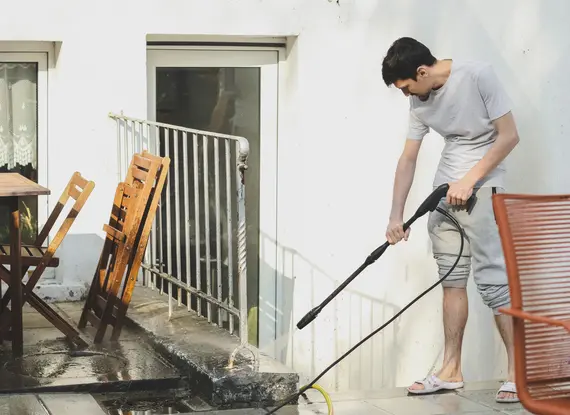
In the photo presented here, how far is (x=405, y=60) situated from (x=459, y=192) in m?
0.66

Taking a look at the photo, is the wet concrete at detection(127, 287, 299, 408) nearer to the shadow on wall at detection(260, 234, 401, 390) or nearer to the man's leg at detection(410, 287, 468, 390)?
the man's leg at detection(410, 287, 468, 390)

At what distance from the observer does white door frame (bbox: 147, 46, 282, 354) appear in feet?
24.9

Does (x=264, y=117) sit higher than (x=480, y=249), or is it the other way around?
(x=264, y=117)

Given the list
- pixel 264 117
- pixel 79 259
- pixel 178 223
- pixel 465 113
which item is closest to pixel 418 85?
pixel 465 113

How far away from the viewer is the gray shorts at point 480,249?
16.9ft

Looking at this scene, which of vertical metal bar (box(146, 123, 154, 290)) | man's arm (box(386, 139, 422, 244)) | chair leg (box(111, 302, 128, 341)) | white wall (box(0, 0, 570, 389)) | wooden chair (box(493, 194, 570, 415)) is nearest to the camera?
wooden chair (box(493, 194, 570, 415))

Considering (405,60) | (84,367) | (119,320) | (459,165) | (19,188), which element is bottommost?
(84,367)

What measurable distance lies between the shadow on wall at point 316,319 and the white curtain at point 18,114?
1.78 metres

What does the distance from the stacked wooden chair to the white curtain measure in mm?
1362

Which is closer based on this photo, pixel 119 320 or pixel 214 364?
pixel 214 364

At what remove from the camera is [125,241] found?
603 centimetres

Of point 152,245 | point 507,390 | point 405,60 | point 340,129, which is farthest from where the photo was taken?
point 340,129

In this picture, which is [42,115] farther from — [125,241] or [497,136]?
[497,136]

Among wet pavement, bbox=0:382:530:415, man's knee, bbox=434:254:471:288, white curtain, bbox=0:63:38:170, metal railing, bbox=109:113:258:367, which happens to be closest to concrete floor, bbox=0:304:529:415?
wet pavement, bbox=0:382:530:415
